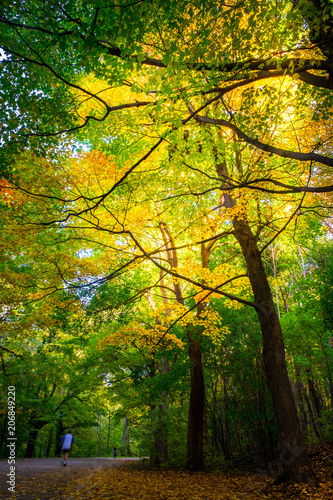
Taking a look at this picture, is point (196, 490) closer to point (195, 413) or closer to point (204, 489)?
point (204, 489)

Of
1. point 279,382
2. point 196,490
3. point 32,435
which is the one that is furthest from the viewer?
point 32,435

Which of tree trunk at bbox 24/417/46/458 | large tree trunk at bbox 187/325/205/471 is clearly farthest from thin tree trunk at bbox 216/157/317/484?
tree trunk at bbox 24/417/46/458

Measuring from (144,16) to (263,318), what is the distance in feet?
16.2

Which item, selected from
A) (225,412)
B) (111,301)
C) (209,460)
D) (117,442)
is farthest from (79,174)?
(117,442)

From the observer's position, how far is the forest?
136 inches

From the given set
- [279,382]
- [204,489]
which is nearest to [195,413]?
[204,489]

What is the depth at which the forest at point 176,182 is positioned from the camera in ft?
11.4

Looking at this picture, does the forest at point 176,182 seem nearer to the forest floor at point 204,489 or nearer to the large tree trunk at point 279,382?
the large tree trunk at point 279,382

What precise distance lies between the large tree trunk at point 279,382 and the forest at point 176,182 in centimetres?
2

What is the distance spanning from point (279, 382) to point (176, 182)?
4478 mm

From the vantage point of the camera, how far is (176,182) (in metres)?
6.47

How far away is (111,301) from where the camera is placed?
28.9 ft

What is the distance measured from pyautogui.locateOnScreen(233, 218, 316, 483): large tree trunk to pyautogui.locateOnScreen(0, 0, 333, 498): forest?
2 centimetres

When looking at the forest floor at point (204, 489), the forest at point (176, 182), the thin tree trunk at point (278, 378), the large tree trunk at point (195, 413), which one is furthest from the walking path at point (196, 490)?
the large tree trunk at point (195, 413)
